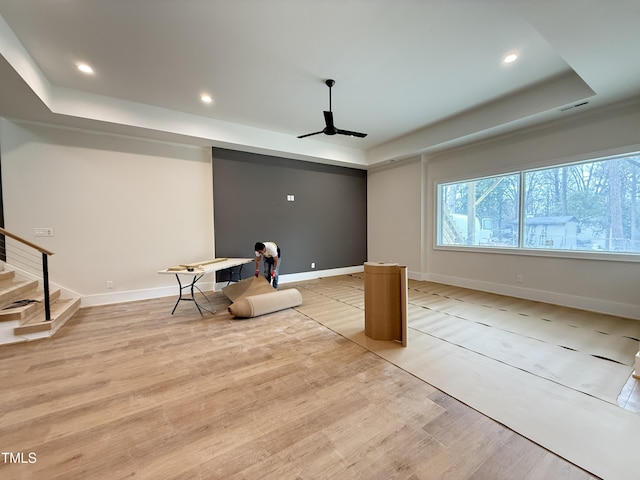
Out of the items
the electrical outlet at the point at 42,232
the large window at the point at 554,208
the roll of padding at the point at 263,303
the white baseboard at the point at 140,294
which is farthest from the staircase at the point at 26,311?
the large window at the point at 554,208

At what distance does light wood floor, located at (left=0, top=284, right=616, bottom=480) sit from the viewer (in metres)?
1.36

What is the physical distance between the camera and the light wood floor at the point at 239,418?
1.36 metres

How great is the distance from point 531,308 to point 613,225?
1.61 meters

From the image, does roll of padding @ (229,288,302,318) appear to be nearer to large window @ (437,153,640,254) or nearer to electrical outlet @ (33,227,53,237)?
electrical outlet @ (33,227,53,237)

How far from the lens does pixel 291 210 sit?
19.9ft

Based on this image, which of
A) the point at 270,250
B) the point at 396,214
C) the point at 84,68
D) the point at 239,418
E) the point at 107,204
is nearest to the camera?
the point at 239,418

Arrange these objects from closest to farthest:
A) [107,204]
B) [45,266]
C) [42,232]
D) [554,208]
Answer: [45,266]
[42,232]
[554,208]
[107,204]

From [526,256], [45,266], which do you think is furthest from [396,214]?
[45,266]

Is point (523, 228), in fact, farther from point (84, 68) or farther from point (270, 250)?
point (84, 68)

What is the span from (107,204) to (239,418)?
449cm

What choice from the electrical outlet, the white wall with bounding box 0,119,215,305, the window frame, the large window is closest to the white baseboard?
the white wall with bounding box 0,119,215,305

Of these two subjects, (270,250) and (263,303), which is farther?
(270,250)

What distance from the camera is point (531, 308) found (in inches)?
154

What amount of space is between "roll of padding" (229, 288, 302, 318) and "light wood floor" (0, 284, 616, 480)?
766 mm
